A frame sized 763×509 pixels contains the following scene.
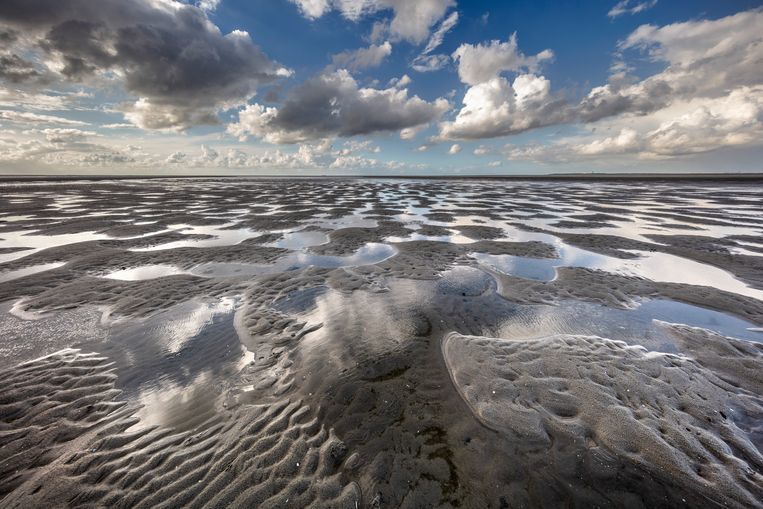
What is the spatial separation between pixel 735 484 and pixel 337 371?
5466 mm

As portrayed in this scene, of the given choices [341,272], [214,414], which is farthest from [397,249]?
[214,414]

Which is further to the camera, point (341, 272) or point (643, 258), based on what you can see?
point (643, 258)

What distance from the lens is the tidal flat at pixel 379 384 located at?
3529 mm

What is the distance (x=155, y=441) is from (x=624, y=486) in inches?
238

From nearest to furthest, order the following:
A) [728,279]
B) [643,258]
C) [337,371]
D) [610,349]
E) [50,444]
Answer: [50,444] < [337,371] < [610,349] < [728,279] < [643,258]

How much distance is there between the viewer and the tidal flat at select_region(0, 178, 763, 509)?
3.53m

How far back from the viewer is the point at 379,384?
5.21 meters

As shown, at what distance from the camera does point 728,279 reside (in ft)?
34.2

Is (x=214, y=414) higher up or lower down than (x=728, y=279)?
higher up

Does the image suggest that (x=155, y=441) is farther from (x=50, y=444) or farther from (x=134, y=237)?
(x=134, y=237)

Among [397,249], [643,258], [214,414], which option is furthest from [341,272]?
[643,258]

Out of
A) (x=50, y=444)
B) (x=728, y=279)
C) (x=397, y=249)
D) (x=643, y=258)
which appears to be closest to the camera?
(x=50, y=444)

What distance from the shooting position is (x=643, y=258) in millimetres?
12891

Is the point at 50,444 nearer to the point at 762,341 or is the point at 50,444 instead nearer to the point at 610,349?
the point at 610,349
